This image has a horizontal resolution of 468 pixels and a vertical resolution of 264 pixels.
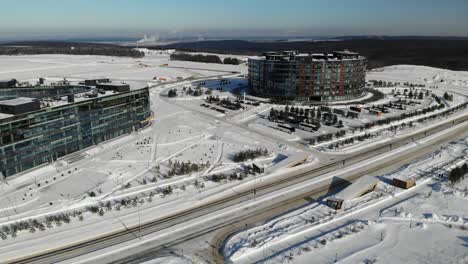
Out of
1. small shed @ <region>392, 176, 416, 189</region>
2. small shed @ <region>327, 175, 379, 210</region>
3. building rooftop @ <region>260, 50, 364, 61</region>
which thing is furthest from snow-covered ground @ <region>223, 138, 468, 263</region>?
building rooftop @ <region>260, 50, 364, 61</region>

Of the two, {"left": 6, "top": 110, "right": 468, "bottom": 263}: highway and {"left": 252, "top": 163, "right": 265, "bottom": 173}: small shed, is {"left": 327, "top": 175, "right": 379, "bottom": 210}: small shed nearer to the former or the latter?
{"left": 6, "top": 110, "right": 468, "bottom": 263}: highway

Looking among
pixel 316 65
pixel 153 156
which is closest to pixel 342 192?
pixel 153 156

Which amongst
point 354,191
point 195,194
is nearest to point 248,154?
point 195,194

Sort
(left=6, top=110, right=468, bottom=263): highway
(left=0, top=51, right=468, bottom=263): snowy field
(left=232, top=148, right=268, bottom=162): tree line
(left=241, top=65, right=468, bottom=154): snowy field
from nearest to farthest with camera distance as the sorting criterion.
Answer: (left=6, top=110, right=468, bottom=263): highway, (left=0, top=51, right=468, bottom=263): snowy field, (left=232, top=148, right=268, bottom=162): tree line, (left=241, top=65, right=468, bottom=154): snowy field

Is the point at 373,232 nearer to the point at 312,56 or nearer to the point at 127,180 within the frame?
the point at 127,180

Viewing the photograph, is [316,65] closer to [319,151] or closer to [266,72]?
[266,72]

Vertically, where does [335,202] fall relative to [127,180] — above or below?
above
